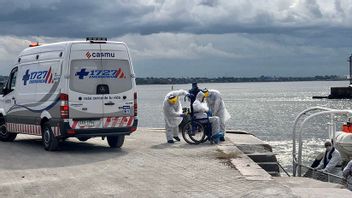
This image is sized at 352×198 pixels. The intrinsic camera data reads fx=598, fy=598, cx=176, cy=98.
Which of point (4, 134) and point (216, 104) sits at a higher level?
point (216, 104)

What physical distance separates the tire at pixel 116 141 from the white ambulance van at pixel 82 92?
0.03m

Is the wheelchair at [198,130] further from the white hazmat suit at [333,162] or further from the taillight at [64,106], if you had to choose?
the taillight at [64,106]

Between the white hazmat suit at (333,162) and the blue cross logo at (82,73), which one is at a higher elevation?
the blue cross logo at (82,73)

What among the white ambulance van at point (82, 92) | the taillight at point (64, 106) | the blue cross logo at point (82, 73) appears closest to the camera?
the taillight at point (64, 106)

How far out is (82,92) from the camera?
14984 millimetres

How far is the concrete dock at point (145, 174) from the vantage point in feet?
32.7

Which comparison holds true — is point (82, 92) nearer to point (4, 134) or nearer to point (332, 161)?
point (4, 134)

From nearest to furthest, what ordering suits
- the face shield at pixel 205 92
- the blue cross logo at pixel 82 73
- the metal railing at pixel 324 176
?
1. the metal railing at pixel 324 176
2. the blue cross logo at pixel 82 73
3. the face shield at pixel 205 92

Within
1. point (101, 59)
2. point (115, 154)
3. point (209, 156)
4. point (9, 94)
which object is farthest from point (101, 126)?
point (9, 94)

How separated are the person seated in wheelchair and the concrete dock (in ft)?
1.30

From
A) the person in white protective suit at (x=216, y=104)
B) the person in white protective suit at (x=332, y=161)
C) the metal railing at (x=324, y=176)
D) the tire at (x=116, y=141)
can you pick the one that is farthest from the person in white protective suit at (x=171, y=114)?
the person in white protective suit at (x=332, y=161)

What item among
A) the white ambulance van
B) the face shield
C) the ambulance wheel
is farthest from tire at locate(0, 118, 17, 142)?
the face shield

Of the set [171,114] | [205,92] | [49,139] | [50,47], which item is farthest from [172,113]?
[50,47]

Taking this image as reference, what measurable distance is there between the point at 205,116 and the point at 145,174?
5.48 metres
